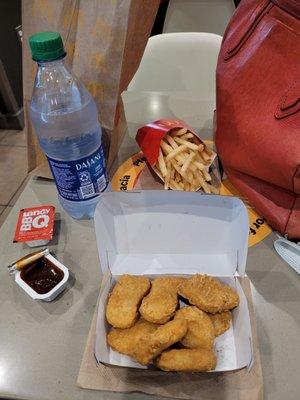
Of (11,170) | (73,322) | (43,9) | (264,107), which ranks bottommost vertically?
(11,170)

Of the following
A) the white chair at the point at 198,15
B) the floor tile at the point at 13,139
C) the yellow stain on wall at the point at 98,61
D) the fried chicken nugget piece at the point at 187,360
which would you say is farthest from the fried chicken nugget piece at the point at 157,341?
the floor tile at the point at 13,139

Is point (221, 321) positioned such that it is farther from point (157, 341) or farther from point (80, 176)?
point (80, 176)

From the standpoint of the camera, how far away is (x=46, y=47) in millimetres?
626

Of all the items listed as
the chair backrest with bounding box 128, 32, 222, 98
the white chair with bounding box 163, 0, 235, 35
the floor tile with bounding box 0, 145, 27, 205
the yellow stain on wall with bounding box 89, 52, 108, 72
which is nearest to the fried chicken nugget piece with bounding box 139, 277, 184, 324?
the yellow stain on wall with bounding box 89, 52, 108, 72

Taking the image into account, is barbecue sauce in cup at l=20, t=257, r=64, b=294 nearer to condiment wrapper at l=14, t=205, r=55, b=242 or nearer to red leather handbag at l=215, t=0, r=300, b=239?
condiment wrapper at l=14, t=205, r=55, b=242

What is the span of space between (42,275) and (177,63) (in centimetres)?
107

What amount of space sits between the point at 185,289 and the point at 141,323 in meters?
0.10

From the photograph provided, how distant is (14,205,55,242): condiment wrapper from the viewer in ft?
2.48

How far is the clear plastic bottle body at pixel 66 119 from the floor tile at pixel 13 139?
64.4 inches

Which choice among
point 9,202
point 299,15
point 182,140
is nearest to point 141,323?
point 182,140

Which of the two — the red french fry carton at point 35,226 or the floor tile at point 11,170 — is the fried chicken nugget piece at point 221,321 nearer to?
the red french fry carton at point 35,226

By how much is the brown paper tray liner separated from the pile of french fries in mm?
401

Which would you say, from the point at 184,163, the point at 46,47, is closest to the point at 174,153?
the point at 184,163

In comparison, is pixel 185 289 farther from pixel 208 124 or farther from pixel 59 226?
pixel 208 124
